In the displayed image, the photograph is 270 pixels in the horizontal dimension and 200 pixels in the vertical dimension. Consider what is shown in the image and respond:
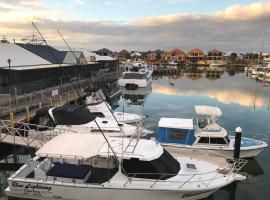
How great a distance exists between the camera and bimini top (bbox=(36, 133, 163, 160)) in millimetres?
12695

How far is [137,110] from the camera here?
38.9m

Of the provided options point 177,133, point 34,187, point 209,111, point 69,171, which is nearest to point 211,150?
point 177,133

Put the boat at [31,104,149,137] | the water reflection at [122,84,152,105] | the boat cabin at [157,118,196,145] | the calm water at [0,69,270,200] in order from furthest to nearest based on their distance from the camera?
1. the water reflection at [122,84,152,105]
2. the boat at [31,104,149,137]
3. the boat cabin at [157,118,196,145]
4. the calm water at [0,69,270,200]

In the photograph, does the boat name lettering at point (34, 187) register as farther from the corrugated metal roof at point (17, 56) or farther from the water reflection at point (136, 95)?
the water reflection at point (136, 95)

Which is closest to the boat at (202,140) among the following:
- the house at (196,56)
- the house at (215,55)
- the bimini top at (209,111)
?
the bimini top at (209,111)

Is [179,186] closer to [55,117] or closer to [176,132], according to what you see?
[176,132]

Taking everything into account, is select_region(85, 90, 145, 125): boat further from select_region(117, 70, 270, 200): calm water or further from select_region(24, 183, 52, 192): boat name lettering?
select_region(24, 183, 52, 192): boat name lettering

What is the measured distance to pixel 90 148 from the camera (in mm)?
13320

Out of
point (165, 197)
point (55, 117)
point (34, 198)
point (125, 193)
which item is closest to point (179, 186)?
point (165, 197)

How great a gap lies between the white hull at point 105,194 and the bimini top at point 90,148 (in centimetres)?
136

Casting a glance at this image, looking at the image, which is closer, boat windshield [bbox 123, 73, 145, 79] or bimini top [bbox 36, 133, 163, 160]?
bimini top [bbox 36, 133, 163, 160]

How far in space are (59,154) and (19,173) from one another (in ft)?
8.09

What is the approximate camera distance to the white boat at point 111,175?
12.4 meters

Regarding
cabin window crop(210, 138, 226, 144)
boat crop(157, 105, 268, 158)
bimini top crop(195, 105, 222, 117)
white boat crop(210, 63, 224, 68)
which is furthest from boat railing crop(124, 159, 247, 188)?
white boat crop(210, 63, 224, 68)
